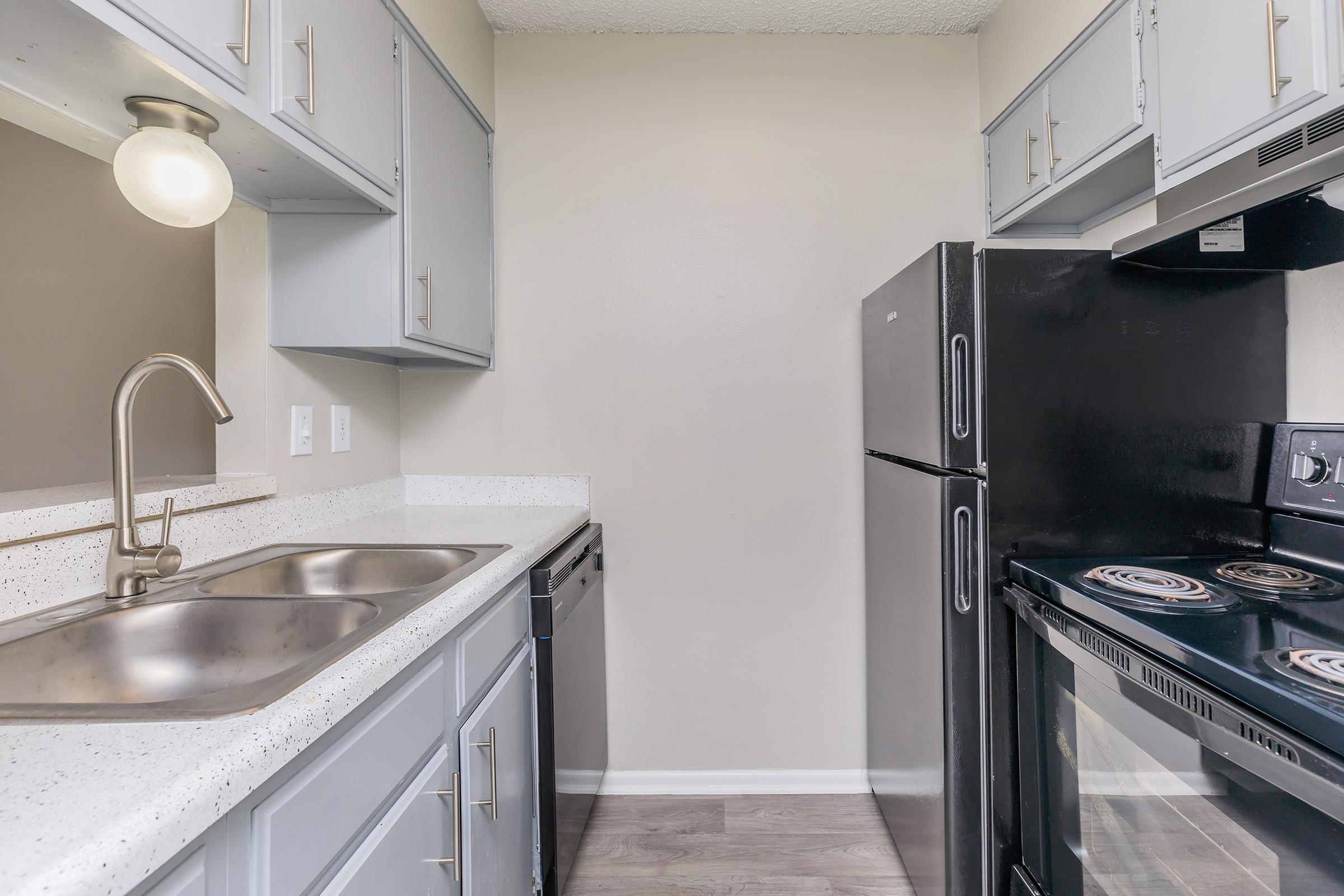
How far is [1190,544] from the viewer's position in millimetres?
1418

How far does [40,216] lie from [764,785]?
7.92 ft

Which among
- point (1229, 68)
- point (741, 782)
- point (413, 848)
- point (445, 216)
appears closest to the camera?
point (413, 848)

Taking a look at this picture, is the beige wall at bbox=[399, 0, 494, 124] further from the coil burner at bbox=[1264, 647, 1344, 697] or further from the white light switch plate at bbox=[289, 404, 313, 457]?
the coil burner at bbox=[1264, 647, 1344, 697]

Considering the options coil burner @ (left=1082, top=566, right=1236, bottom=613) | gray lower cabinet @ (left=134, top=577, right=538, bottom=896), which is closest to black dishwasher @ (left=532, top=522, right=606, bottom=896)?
gray lower cabinet @ (left=134, top=577, right=538, bottom=896)

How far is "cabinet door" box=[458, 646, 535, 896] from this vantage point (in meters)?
1.15

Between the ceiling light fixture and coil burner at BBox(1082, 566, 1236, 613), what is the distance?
5.46ft

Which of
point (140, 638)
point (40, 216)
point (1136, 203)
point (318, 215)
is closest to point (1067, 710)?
point (1136, 203)

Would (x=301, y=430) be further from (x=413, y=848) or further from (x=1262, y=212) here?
(x=1262, y=212)

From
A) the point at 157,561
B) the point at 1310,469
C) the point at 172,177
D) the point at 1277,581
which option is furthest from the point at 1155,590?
the point at 172,177

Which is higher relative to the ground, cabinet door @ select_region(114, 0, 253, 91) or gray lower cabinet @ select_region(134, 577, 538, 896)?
cabinet door @ select_region(114, 0, 253, 91)

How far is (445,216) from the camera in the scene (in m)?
1.82

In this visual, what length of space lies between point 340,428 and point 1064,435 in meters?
1.83

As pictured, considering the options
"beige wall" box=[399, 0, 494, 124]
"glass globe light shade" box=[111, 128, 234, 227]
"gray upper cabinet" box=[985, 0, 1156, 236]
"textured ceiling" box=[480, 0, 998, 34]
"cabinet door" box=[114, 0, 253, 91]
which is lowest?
"glass globe light shade" box=[111, 128, 234, 227]

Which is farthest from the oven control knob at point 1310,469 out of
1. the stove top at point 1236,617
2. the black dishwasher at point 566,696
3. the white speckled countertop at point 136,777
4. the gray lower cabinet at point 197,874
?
the gray lower cabinet at point 197,874
